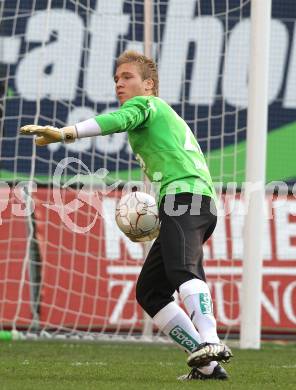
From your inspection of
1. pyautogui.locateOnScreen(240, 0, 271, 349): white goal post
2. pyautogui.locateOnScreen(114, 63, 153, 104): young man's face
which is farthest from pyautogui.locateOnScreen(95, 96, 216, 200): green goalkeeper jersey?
pyautogui.locateOnScreen(240, 0, 271, 349): white goal post

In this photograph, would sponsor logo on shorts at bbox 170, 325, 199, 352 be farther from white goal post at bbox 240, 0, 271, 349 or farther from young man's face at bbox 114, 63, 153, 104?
white goal post at bbox 240, 0, 271, 349

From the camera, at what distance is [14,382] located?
15.1 ft

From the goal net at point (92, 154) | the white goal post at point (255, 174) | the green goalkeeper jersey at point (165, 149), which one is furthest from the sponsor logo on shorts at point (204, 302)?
the goal net at point (92, 154)

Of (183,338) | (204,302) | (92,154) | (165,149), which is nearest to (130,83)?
(165,149)

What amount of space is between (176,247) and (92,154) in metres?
5.54

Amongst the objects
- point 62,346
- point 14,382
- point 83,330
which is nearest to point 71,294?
point 83,330

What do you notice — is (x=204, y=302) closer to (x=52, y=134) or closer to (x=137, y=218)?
(x=137, y=218)

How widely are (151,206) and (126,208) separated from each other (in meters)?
0.13

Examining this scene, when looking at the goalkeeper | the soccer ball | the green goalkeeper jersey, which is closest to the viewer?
the goalkeeper

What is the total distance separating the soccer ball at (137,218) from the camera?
502 cm

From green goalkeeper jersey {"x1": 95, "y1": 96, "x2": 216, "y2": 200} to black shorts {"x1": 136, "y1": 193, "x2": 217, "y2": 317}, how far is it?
0.20ft

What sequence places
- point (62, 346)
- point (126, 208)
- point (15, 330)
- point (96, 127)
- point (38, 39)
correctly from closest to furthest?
point (96, 127) < point (126, 208) < point (62, 346) < point (15, 330) < point (38, 39)

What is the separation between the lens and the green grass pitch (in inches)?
181

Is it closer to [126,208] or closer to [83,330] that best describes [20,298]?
[83,330]
